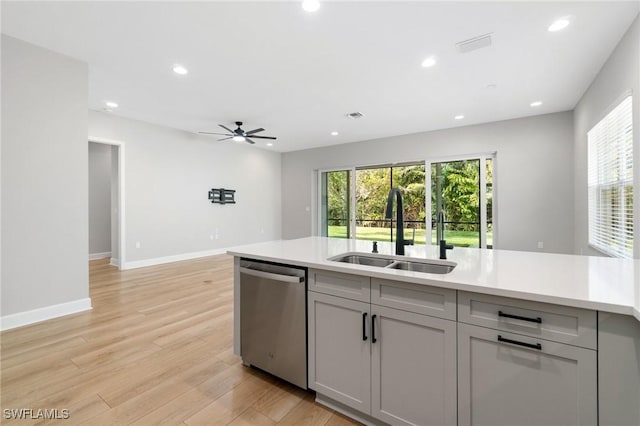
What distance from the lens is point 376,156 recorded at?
6895 mm

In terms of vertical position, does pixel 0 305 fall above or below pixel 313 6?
below

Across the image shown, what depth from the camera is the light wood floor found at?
165 centimetres

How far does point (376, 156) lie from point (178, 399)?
20.2ft

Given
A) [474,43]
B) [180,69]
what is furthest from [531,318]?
[180,69]

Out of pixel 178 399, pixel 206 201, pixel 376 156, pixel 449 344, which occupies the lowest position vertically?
pixel 178 399

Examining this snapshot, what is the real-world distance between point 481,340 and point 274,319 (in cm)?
123

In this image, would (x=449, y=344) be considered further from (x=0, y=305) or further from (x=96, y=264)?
(x=96, y=264)

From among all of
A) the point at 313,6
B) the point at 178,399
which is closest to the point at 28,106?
the point at 313,6

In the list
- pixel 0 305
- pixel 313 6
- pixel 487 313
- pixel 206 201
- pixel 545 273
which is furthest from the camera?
pixel 206 201

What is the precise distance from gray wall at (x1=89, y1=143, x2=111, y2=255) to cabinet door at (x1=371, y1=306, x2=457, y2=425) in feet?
24.3

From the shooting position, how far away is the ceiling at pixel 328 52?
2.37m

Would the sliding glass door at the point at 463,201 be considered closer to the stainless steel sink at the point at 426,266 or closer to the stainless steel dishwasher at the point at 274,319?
the stainless steel sink at the point at 426,266

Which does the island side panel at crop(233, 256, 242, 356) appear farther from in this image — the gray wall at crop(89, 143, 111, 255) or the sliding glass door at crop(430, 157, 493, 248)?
the gray wall at crop(89, 143, 111, 255)

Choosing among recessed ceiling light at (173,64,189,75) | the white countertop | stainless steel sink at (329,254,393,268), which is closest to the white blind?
the white countertop
